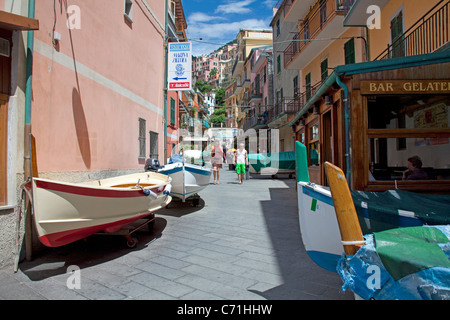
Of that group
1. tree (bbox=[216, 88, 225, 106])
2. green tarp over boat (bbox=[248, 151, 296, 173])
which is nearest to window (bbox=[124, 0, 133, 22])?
green tarp over boat (bbox=[248, 151, 296, 173])

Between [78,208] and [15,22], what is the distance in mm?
2341

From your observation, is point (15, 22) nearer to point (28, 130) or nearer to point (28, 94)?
point (28, 94)

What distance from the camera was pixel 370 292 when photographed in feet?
7.21

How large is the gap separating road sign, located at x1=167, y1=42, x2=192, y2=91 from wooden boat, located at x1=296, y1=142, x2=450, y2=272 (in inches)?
347

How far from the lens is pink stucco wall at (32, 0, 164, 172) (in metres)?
5.32

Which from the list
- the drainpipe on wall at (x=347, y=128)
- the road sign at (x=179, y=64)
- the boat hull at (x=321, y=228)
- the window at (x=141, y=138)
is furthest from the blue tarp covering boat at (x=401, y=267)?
the road sign at (x=179, y=64)

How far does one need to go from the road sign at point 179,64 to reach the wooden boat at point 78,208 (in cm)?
744

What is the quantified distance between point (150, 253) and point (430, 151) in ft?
16.0

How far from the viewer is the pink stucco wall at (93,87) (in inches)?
210

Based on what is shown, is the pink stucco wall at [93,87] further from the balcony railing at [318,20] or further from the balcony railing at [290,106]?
the balcony railing at [290,106]

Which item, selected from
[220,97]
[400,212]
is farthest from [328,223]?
[220,97]

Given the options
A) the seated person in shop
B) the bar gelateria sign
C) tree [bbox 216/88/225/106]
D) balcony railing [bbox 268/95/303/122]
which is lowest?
the seated person in shop

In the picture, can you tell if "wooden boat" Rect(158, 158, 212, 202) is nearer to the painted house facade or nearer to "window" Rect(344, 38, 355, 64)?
the painted house facade

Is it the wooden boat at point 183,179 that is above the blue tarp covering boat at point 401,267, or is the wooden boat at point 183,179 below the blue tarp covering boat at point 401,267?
above
